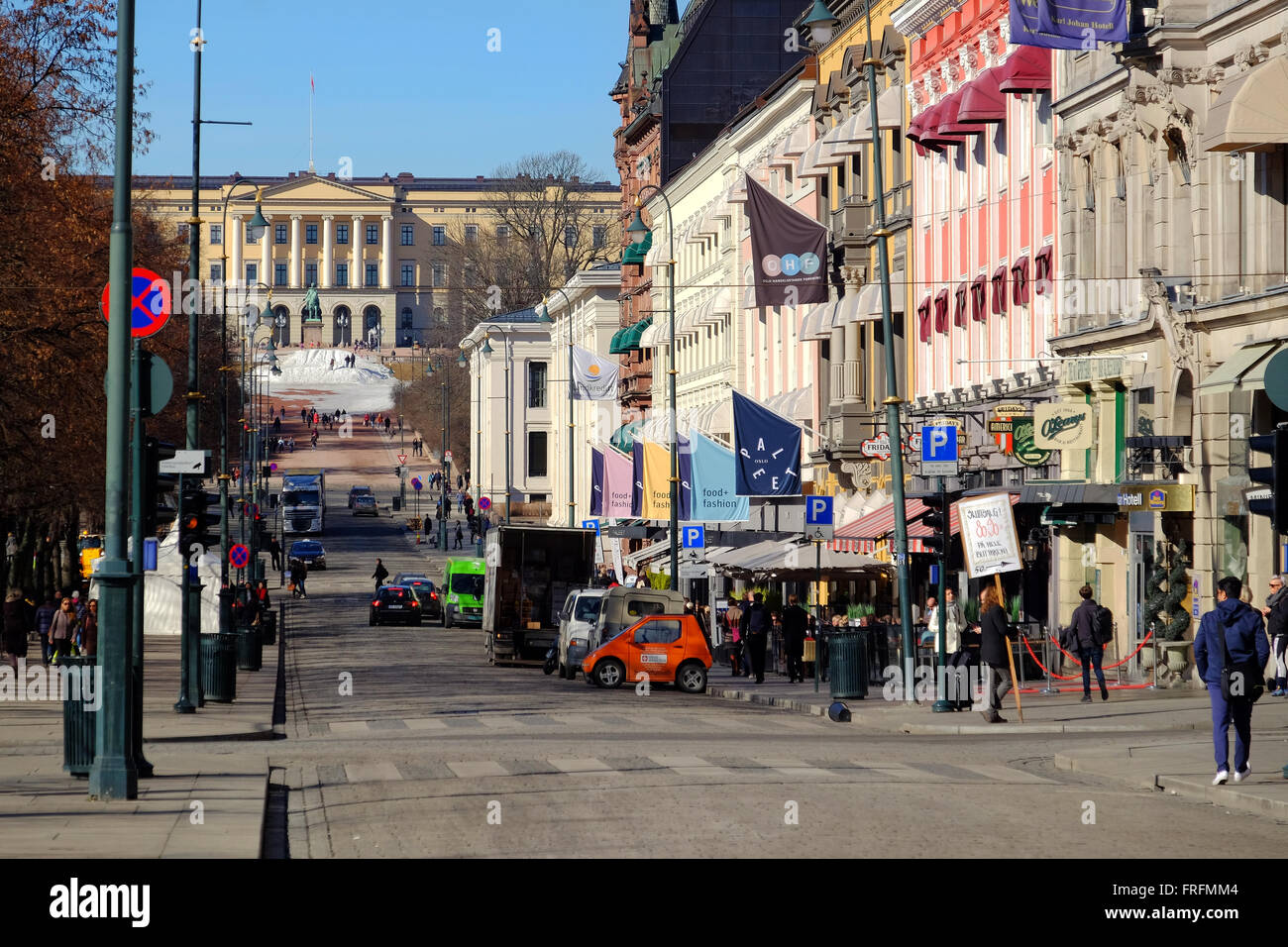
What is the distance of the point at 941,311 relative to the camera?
44844 mm

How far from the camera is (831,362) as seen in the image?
5325cm

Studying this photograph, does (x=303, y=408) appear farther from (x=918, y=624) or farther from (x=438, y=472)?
(x=918, y=624)

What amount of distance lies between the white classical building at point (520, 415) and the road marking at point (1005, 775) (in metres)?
97.7

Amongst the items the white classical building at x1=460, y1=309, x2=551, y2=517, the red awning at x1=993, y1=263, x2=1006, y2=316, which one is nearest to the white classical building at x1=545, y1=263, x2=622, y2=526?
the white classical building at x1=460, y1=309, x2=551, y2=517

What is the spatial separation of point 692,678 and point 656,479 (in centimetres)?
1427

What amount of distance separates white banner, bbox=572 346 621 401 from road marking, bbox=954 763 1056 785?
42.7 m

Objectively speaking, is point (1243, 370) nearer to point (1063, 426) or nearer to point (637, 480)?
point (1063, 426)

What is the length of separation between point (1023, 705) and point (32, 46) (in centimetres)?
2004

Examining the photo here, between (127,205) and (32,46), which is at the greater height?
(32,46)

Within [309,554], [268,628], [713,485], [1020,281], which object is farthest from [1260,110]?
[309,554]

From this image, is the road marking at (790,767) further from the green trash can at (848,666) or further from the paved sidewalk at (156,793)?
the green trash can at (848,666)

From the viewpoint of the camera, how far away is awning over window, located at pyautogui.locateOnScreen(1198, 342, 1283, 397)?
91.8 feet

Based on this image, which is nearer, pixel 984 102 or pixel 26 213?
pixel 26 213
